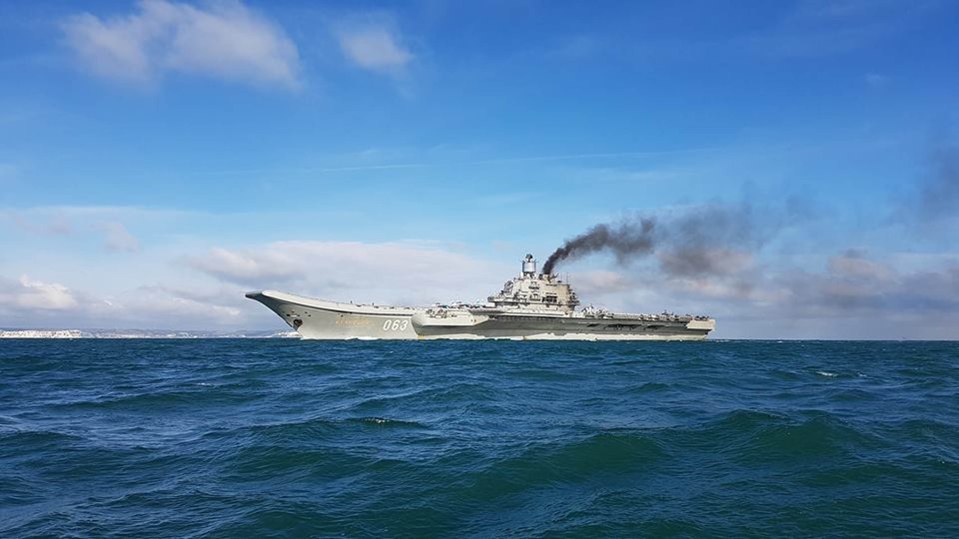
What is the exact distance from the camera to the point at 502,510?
9.98 metres

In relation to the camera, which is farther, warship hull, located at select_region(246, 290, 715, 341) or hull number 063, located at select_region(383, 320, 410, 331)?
hull number 063, located at select_region(383, 320, 410, 331)

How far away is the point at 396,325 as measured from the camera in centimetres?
8094

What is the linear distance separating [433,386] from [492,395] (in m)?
4.04

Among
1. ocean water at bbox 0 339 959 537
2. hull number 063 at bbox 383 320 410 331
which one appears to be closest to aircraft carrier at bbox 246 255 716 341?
hull number 063 at bbox 383 320 410 331

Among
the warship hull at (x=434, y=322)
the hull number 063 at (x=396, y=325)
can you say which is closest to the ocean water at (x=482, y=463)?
the warship hull at (x=434, y=322)

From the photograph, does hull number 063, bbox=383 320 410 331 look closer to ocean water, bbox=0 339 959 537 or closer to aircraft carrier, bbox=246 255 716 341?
aircraft carrier, bbox=246 255 716 341

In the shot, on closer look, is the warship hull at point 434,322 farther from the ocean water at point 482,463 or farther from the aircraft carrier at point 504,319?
the ocean water at point 482,463

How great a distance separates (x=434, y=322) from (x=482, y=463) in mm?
67515

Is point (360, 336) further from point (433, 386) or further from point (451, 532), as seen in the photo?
point (451, 532)

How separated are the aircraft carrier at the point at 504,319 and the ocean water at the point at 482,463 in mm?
52994

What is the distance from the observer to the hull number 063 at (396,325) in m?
80.2

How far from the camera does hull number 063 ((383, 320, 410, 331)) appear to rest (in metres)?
80.2

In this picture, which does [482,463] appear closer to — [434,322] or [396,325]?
[434,322]

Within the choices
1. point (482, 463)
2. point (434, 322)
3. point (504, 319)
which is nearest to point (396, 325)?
point (434, 322)
